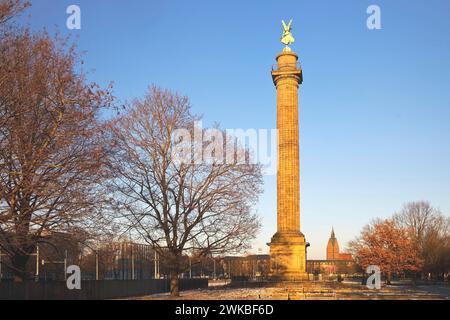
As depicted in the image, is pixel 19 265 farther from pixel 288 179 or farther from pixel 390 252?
pixel 390 252

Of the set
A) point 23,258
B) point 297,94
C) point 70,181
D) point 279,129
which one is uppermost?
Answer: point 297,94

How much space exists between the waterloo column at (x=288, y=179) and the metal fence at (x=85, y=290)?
39.8 feet

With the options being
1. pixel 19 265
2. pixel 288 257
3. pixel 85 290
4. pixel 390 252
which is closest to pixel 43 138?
pixel 19 265

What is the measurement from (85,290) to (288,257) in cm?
2506

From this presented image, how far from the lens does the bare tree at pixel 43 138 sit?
1898cm

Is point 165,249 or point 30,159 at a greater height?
point 30,159

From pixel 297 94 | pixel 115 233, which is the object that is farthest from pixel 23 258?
pixel 297 94

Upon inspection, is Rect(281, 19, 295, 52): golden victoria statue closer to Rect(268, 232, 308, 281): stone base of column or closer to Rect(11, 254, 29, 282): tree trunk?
Rect(268, 232, 308, 281): stone base of column

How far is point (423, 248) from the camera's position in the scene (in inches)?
2987

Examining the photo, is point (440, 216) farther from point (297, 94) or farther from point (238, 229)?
point (238, 229)

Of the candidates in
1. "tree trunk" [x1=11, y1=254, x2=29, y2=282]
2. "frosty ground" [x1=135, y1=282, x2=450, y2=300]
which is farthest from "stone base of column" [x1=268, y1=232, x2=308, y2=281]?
"tree trunk" [x1=11, y1=254, x2=29, y2=282]

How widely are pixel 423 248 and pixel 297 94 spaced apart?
35009 mm

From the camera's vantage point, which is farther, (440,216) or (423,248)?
(440,216)

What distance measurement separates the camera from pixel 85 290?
98.3ft
